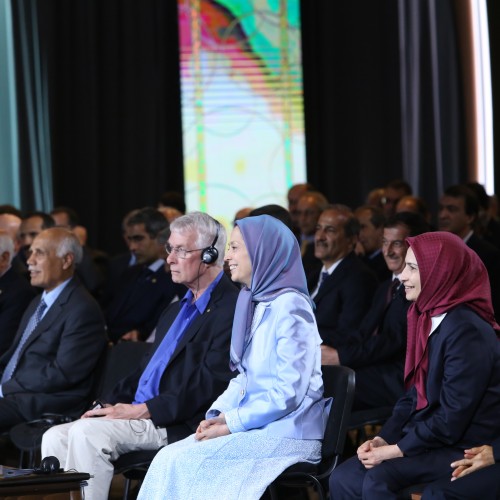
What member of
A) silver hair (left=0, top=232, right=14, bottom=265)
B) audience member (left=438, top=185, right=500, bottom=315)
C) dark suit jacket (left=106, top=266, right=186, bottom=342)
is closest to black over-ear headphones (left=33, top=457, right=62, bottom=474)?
silver hair (left=0, top=232, right=14, bottom=265)

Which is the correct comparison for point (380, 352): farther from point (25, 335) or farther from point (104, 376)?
point (25, 335)

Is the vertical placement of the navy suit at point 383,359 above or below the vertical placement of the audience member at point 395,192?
below

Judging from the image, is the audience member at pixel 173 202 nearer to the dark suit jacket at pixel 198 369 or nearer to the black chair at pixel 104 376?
the black chair at pixel 104 376

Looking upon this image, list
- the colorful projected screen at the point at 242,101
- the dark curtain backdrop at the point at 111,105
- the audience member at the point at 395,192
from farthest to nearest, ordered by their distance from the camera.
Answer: the colorful projected screen at the point at 242,101
the dark curtain backdrop at the point at 111,105
the audience member at the point at 395,192

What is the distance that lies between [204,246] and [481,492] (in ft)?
5.40

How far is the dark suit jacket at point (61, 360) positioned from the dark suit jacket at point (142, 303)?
1377 mm

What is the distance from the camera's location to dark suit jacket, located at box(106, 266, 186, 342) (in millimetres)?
6707

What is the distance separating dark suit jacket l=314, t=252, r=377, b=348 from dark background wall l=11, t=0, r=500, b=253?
484 cm

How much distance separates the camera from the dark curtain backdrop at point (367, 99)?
10.5 metres

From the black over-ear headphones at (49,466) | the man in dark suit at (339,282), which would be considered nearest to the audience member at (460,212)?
the man in dark suit at (339,282)

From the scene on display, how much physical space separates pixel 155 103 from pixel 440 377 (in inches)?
286

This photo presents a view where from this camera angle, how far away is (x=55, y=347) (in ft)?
17.3

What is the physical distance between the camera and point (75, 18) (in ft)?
34.4

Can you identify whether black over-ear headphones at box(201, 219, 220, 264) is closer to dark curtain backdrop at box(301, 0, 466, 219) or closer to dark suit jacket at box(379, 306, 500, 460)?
dark suit jacket at box(379, 306, 500, 460)
